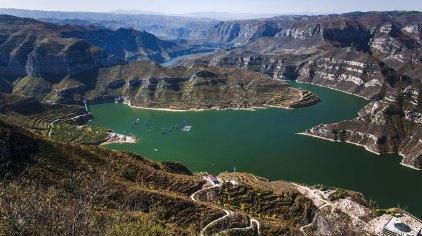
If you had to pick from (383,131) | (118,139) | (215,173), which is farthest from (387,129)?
(118,139)

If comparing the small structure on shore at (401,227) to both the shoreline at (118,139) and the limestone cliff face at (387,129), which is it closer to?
the limestone cliff face at (387,129)

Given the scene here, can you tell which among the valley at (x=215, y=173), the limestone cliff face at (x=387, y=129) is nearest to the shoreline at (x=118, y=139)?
the valley at (x=215, y=173)

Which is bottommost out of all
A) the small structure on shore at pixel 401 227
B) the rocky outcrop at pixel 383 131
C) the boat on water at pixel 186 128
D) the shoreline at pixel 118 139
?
the shoreline at pixel 118 139

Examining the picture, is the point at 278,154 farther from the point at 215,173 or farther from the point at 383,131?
the point at 383,131

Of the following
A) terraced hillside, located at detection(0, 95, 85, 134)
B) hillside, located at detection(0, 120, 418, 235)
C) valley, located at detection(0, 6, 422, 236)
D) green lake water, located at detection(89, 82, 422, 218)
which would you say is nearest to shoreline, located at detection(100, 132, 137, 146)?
valley, located at detection(0, 6, 422, 236)

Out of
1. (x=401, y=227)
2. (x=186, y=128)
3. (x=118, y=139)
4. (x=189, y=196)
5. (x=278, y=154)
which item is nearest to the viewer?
(x=401, y=227)

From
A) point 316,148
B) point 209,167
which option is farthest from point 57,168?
point 316,148
